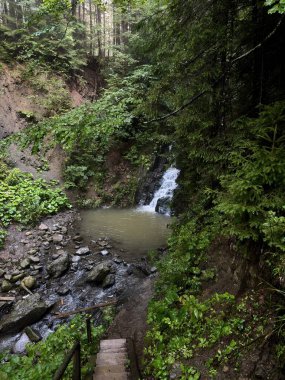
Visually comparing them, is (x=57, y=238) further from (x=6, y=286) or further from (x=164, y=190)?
(x=164, y=190)

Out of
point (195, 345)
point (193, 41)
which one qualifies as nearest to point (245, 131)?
point (193, 41)

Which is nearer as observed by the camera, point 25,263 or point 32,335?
point 32,335

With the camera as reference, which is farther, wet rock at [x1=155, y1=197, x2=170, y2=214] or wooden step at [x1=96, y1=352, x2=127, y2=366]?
wet rock at [x1=155, y1=197, x2=170, y2=214]

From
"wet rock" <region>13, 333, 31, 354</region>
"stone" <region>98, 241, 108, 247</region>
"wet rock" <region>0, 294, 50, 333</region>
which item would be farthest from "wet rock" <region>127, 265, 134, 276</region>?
"wet rock" <region>13, 333, 31, 354</region>

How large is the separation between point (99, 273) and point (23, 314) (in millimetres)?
2293

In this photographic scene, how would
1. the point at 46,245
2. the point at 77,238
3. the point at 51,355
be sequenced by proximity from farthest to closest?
the point at 77,238
the point at 46,245
the point at 51,355

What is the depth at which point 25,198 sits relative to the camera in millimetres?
11836

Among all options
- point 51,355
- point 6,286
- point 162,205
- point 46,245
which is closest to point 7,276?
point 6,286

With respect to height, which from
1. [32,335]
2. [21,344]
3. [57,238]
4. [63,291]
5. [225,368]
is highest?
[225,368]

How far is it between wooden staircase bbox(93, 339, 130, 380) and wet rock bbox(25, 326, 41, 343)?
7.87ft

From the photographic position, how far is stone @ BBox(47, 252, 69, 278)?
28.0 ft

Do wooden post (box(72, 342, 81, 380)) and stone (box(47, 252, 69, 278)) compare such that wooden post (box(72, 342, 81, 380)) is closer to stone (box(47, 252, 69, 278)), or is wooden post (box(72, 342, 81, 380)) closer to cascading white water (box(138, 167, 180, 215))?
stone (box(47, 252, 69, 278))

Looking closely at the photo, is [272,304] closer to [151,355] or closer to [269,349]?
[269,349]

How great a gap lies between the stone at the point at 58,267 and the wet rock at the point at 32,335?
205cm
